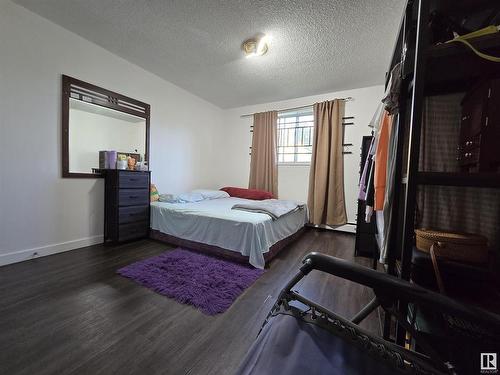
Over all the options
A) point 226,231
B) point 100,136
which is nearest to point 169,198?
point 100,136

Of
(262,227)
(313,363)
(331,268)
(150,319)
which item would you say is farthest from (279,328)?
(262,227)

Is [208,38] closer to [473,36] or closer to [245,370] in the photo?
[473,36]

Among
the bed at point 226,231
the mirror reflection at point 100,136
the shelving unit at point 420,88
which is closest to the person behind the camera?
the shelving unit at point 420,88

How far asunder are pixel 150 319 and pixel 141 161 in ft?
7.44

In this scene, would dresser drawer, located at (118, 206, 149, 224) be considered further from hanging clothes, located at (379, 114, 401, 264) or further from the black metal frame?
hanging clothes, located at (379, 114, 401, 264)

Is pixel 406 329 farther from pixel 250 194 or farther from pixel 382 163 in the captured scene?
A: pixel 250 194

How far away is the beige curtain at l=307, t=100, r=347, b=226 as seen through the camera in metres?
3.37

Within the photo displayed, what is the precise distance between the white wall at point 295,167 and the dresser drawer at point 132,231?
2094 millimetres

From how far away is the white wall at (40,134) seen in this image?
6.07 ft

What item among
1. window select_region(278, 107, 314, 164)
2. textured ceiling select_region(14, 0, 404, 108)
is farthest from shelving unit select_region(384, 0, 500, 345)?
window select_region(278, 107, 314, 164)

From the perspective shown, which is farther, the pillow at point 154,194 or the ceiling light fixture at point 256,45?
the pillow at point 154,194

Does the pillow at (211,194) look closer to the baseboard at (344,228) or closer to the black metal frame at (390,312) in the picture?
the baseboard at (344,228)

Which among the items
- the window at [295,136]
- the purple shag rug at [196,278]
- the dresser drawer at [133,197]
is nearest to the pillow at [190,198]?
the dresser drawer at [133,197]

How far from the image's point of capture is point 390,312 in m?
0.57
